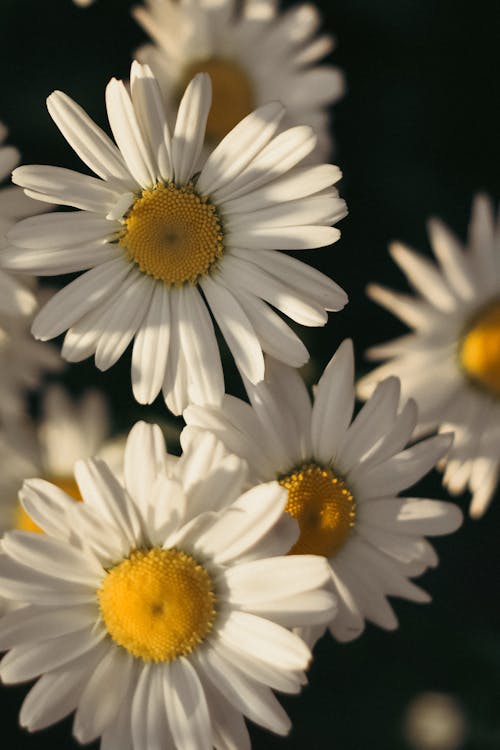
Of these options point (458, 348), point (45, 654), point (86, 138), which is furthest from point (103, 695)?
Answer: point (458, 348)

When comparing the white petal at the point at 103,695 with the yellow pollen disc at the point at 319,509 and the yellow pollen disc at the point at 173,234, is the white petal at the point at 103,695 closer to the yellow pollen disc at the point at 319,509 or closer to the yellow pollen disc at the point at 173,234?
the yellow pollen disc at the point at 319,509

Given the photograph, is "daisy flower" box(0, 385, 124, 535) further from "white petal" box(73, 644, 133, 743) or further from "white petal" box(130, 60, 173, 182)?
"white petal" box(130, 60, 173, 182)

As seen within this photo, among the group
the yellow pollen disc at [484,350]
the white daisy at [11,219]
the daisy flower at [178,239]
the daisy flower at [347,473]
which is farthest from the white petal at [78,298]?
the yellow pollen disc at [484,350]

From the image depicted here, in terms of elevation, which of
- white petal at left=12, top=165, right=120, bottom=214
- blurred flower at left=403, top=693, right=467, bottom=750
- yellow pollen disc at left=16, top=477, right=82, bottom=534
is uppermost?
white petal at left=12, top=165, right=120, bottom=214

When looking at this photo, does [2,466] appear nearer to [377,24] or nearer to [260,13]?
[260,13]

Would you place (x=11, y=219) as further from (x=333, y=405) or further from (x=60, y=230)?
(x=333, y=405)

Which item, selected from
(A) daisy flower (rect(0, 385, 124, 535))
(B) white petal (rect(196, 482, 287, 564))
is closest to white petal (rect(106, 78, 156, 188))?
(B) white petal (rect(196, 482, 287, 564))
